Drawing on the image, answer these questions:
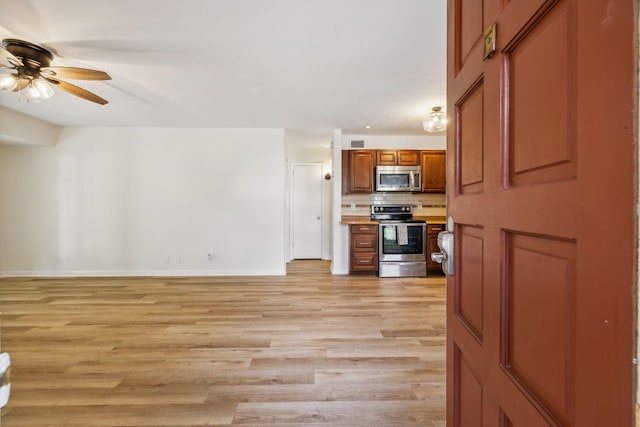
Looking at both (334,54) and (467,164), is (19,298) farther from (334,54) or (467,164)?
(467,164)

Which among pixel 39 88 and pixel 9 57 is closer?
pixel 9 57

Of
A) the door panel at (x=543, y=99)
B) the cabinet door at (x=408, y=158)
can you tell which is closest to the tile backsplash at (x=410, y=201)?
the cabinet door at (x=408, y=158)

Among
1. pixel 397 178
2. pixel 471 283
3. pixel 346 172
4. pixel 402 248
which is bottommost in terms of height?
pixel 402 248

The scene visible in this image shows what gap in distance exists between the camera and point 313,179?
6.10m

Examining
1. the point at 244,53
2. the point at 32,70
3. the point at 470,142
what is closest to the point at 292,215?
the point at 244,53

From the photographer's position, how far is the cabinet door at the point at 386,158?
4.76 meters

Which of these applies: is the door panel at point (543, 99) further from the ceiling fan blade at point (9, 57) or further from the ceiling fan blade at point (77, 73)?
the ceiling fan blade at point (9, 57)

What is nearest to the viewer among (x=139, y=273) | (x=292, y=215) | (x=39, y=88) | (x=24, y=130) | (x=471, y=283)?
(x=471, y=283)

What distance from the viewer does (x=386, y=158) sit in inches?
188

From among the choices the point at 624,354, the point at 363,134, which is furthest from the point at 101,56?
the point at 363,134

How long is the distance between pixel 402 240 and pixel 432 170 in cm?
130

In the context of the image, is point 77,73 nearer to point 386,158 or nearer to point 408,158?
point 386,158

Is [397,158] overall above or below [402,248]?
above

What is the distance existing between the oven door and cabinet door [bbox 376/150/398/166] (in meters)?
1.00
